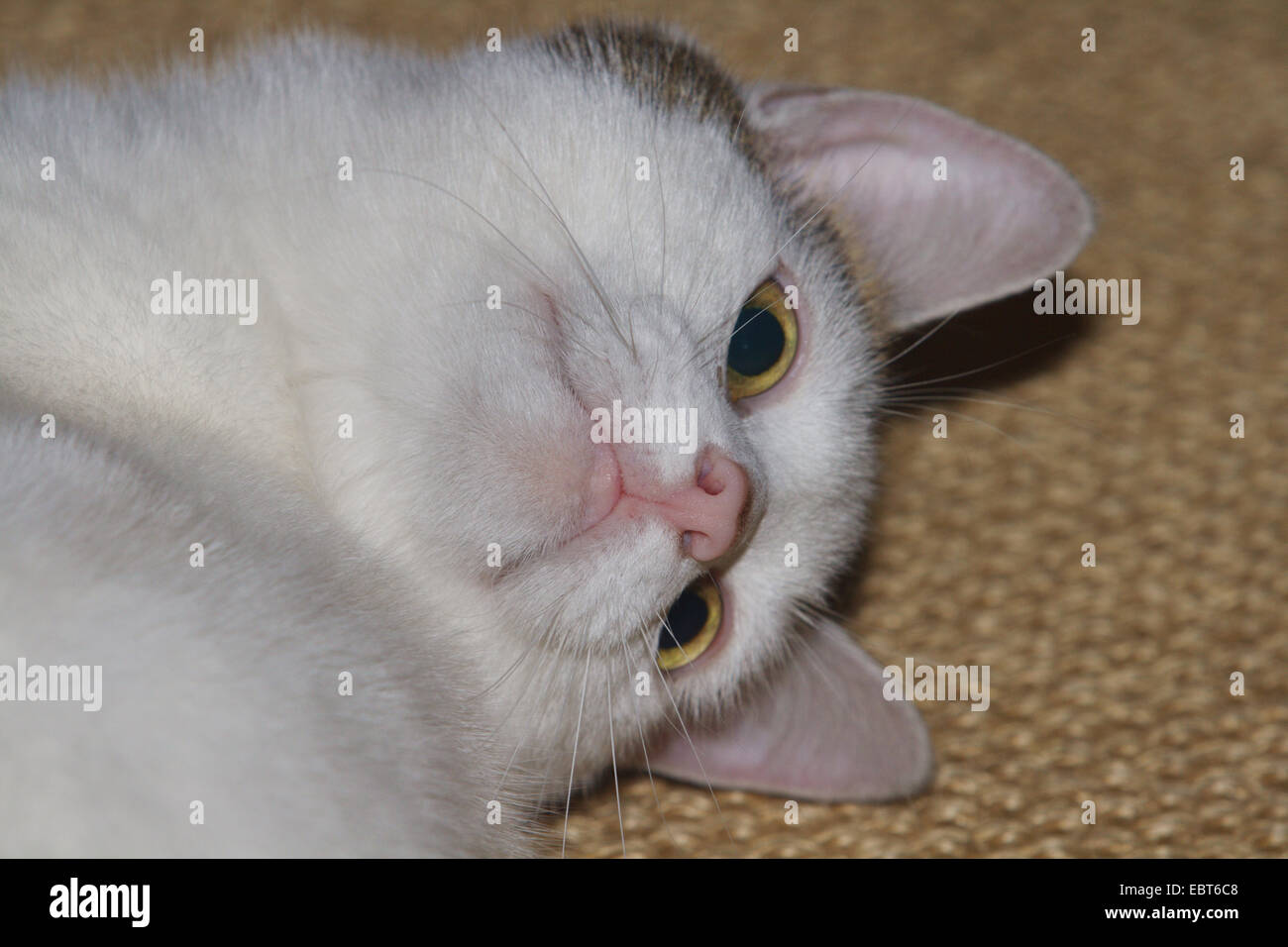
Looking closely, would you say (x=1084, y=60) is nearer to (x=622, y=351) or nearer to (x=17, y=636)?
(x=622, y=351)

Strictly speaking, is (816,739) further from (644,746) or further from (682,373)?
(682,373)

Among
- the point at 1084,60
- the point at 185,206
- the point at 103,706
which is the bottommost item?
the point at 103,706

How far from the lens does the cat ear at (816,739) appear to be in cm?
147

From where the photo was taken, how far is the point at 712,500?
1219mm

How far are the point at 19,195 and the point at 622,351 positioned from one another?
616 mm

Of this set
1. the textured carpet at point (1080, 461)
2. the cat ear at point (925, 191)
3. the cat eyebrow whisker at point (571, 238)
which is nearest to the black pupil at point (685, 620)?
the textured carpet at point (1080, 461)

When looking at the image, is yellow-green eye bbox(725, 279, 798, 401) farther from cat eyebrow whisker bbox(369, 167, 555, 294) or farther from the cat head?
cat eyebrow whisker bbox(369, 167, 555, 294)

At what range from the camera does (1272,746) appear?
1.48 metres

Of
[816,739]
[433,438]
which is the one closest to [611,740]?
[816,739]

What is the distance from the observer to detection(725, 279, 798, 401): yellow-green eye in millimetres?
1391

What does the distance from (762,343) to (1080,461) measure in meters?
0.74

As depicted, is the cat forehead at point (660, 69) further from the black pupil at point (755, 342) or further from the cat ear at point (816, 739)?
the cat ear at point (816, 739)

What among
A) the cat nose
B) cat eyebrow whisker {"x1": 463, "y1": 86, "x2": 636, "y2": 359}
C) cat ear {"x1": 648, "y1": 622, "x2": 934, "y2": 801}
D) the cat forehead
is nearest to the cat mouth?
the cat nose
